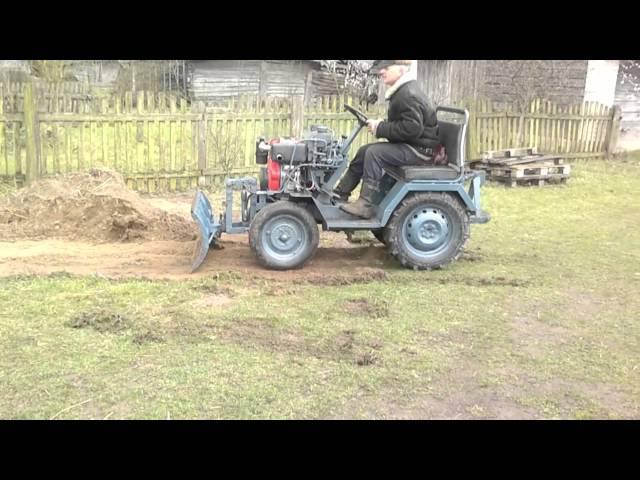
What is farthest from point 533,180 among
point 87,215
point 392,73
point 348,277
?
point 87,215

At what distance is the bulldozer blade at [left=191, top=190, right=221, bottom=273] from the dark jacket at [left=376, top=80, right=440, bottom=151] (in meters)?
1.99

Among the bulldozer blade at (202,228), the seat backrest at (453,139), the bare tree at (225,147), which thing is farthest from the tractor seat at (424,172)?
the bare tree at (225,147)

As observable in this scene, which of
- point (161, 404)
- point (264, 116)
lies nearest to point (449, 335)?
point (161, 404)

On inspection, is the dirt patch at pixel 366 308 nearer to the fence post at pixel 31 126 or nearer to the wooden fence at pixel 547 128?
the fence post at pixel 31 126

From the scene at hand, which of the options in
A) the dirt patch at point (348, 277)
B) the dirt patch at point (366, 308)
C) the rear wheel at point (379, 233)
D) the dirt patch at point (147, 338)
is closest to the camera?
the dirt patch at point (147, 338)

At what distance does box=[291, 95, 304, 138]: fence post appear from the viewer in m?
12.4

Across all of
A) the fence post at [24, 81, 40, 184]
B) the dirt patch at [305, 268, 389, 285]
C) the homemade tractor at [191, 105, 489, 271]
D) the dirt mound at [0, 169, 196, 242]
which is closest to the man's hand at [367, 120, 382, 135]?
the homemade tractor at [191, 105, 489, 271]

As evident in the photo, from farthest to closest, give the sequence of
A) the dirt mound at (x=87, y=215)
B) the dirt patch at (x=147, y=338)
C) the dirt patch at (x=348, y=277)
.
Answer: the dirt mound at (x=87, y=215) → the dirt patch at (x=348, y=277) → the dirt patch at (x=147, y=338)

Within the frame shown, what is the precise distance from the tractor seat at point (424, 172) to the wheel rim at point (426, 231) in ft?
1.06

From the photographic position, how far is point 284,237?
6883 millimetres

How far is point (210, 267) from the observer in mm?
6980

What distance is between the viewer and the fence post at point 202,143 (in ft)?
38.0

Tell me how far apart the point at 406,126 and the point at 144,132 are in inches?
228

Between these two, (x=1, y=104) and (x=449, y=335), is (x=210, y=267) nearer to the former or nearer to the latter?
(x=449, y=335)
